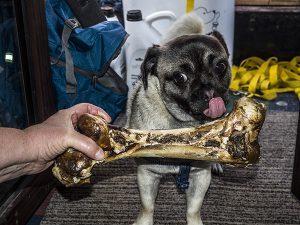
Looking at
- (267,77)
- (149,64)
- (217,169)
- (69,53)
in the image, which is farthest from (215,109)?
(267,77)

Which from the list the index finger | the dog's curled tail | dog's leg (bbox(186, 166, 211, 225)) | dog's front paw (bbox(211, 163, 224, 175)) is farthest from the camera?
dog's front paw (bbox(211, 163, 224, 175))

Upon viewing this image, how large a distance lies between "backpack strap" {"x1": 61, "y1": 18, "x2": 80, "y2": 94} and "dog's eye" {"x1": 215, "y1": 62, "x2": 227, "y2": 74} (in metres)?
1.07

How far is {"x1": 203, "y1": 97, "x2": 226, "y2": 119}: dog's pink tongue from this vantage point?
1810mm

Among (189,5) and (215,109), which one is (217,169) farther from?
(189,5)

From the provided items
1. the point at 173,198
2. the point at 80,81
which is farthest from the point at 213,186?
the point at 80,81

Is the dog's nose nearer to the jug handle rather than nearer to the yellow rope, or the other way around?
the jug handle

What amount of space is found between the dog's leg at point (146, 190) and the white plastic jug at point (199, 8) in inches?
57.7

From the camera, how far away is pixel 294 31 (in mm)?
3980

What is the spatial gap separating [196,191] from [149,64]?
61 cm

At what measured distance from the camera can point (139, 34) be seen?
10.7 ft

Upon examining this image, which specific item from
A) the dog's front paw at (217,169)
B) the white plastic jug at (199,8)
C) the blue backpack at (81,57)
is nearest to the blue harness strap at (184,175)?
the dog's front paw at (217,169)

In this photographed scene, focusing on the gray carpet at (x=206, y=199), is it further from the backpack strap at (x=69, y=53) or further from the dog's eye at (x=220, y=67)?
the dog's eye at (x=220, y=67)

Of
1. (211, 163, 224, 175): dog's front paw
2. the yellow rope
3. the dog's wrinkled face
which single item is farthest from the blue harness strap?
the yellow rope

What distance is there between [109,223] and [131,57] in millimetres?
1534
